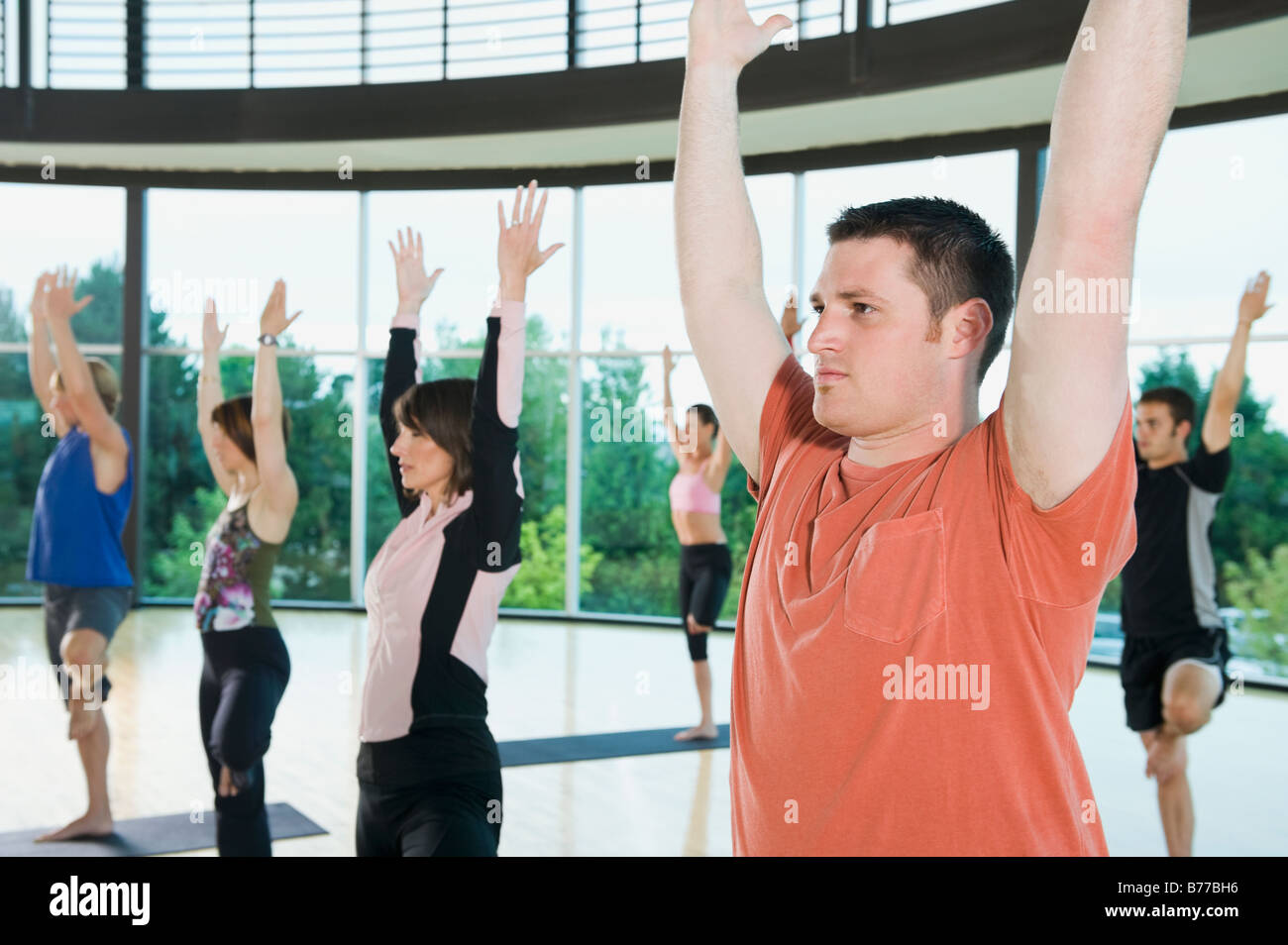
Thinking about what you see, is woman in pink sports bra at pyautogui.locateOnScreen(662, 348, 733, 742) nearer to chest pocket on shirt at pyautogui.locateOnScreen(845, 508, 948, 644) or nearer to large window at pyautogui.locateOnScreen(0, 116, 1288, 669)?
large window at pyautogui.locateOnScreen(0, 116, 1288, 669)

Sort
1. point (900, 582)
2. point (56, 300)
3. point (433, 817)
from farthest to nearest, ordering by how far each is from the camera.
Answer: point (56, 300) < point (433, 817) < point (900, 582)

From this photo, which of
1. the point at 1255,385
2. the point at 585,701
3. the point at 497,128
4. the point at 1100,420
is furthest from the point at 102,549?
the point at 1255,385

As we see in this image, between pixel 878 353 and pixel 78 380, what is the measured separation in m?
3.14

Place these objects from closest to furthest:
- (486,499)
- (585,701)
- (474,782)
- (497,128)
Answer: (474,782), (486,499), (585,701), (497,128)

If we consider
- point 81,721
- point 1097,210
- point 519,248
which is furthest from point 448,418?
point 81,721

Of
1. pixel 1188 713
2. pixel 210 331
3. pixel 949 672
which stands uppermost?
pixel 210 331

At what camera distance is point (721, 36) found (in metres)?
1.22

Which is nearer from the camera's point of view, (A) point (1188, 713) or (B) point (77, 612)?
(A) point (1188, 713)

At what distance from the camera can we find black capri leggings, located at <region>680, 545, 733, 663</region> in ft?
17.8

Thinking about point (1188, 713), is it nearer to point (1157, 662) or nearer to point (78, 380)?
point (1157, 662)

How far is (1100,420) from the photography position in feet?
3.03

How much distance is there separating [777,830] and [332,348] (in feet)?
28.6

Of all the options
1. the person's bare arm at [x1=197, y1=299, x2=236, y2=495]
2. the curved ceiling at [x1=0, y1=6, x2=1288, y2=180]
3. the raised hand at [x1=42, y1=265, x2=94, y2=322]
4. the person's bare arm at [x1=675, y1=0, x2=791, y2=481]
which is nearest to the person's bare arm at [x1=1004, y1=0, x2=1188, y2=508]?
the person's bare arm at [x1=675, y1=0, x2=791, y2=481]

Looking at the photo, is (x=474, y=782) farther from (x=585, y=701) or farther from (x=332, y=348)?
(x=332, y=348)
